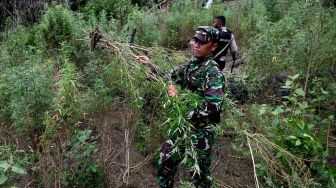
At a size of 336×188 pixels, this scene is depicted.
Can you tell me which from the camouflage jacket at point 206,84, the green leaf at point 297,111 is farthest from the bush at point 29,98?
the green leaf at point 297,111

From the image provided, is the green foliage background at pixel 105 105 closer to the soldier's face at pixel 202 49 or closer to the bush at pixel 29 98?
the bush at pixel 29 98

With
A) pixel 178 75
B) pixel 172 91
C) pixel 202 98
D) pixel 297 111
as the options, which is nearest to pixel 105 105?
pixel 178 75

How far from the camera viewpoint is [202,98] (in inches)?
131

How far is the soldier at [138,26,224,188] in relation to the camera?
126 inches

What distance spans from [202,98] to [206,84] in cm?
14

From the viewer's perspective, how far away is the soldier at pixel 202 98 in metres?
3.20

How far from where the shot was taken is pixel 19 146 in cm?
403

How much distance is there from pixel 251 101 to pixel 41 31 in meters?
3.23

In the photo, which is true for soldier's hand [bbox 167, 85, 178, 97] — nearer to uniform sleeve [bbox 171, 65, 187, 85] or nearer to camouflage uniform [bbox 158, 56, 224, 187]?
camouflage uniform [bbox 158, 56, 224, 187]

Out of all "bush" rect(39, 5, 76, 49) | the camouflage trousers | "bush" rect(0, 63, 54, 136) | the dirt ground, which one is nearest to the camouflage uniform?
the camouflage trousers

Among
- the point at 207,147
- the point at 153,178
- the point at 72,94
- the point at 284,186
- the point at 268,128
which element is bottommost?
the point at 153,178

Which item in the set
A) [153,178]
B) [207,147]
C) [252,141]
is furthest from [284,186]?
[153,178]

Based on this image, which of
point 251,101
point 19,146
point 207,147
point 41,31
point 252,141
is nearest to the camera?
point 207,147

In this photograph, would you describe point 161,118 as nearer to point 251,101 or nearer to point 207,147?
point 207,147
